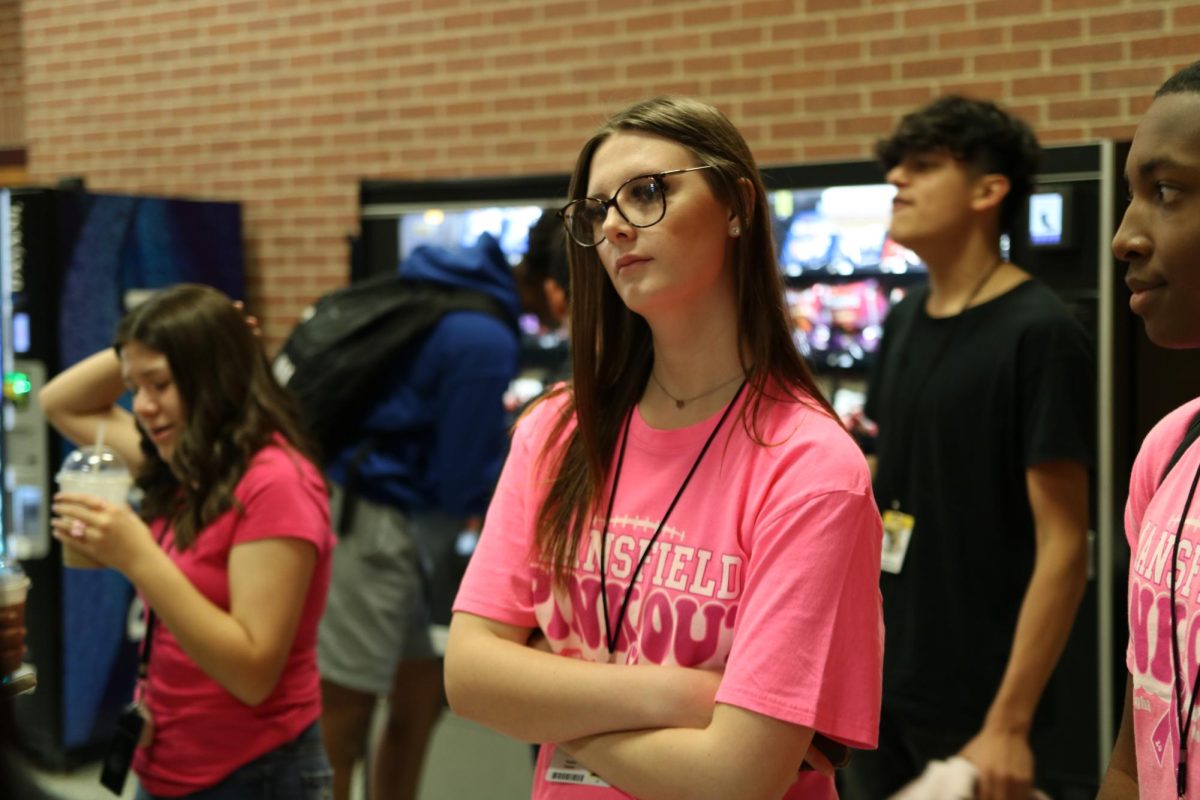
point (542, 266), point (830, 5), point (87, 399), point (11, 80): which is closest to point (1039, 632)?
point (542, 266)

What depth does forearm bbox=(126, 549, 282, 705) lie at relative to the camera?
6.76 ft

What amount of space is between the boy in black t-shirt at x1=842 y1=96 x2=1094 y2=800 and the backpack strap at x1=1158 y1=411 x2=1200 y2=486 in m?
0.85

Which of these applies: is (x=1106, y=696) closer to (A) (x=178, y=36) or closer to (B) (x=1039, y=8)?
(B) (x=1039, y=8)

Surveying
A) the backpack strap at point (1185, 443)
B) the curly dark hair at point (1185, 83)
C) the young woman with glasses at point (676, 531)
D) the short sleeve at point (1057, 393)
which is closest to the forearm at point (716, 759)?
the young woman with glasses at point (676, 531)

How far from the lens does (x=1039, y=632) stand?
7.07ft

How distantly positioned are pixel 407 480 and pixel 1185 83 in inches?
89.5

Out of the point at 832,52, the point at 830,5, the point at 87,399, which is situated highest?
the point at 830,5

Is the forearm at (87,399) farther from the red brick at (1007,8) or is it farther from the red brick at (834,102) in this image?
the red brick at (1007,8)

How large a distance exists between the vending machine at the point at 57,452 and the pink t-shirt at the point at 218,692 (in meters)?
2.27

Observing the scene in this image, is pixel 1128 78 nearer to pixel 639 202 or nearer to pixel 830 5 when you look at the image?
pixel 830 5

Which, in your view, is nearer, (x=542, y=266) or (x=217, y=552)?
(x=217, y=552)

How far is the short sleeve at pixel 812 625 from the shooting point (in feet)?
4.34

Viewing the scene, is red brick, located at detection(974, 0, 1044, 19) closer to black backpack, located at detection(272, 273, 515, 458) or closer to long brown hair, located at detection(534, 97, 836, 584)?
black backpack, located at detection(272, 273, 515, 458)

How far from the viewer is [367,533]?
322 cm
